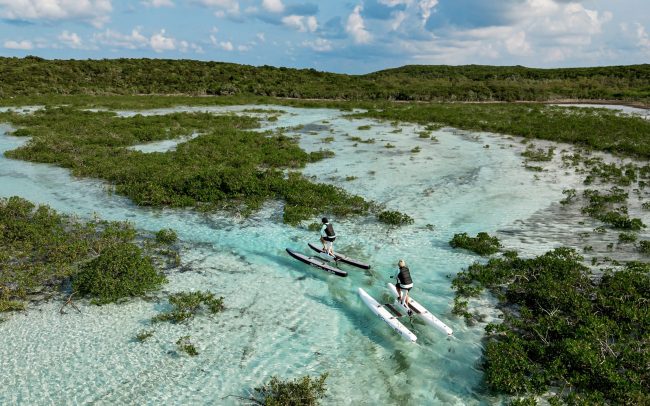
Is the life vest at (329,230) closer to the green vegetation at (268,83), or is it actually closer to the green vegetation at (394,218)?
the green vegetation at (394,218)

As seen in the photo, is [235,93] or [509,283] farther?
[235,93]

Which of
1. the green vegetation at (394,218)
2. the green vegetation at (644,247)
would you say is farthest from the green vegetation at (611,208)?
the green vegetation at (394,218)

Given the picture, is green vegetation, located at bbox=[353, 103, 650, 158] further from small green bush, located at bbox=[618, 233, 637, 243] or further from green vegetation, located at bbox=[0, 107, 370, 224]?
green vegetation, located at bbox=[0, 107, 370, 224]

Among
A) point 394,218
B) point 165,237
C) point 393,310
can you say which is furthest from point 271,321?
point 394,218

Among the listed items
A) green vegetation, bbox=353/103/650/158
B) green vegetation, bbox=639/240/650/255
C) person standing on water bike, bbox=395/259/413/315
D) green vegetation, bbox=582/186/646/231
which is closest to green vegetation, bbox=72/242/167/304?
person standing on water bike, bbox=395/259/413/315

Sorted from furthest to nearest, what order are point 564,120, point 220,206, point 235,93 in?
point 235,93 < point 564,120 < point 220,206

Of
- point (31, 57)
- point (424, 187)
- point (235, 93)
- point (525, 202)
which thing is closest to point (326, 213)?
point (424, 187)

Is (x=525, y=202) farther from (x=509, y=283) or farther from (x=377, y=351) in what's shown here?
(x=377, y=351)
